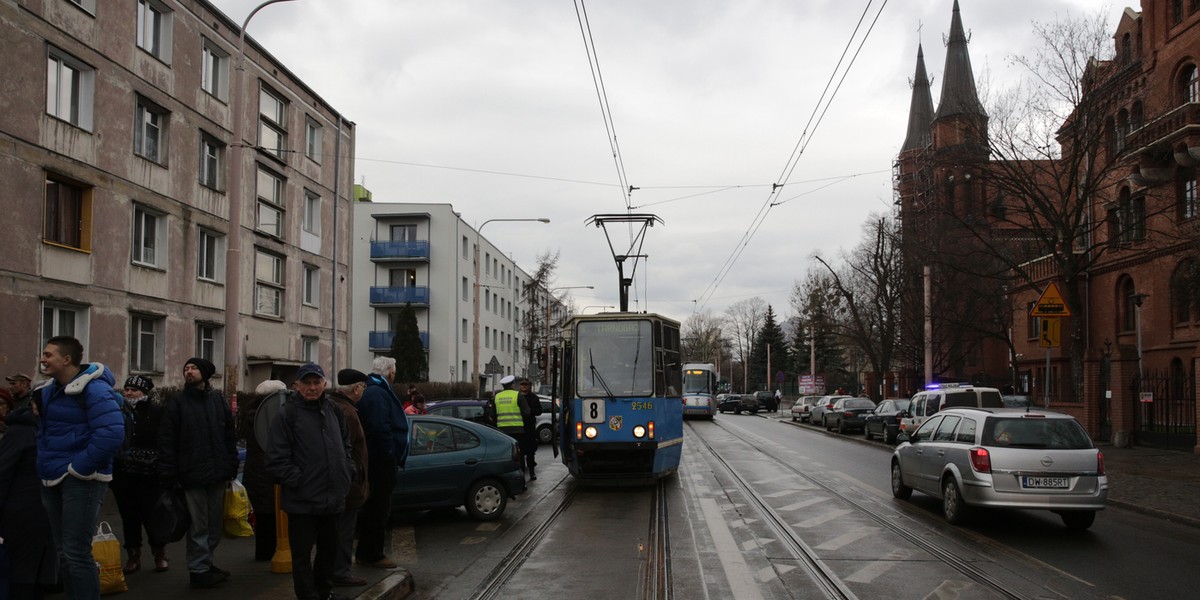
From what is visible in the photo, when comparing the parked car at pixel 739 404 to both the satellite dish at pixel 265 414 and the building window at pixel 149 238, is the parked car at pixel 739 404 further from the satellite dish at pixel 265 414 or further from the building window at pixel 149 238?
the satellite dish at pixel 265 414

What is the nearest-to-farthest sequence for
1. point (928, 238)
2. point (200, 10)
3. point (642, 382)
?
point (642, 382) < point (200, 10) < point (928, 238)

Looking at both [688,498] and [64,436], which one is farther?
[688,498]

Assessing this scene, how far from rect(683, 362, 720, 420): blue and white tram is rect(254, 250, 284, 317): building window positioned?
22054mm

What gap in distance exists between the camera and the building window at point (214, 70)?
928 inches

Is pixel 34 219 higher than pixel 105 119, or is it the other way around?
pixel 105 119

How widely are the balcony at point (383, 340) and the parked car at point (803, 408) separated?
22.2 m

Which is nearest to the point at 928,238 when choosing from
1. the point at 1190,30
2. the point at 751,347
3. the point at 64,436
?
the point at 1190,30

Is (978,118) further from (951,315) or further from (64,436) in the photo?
(64,436)

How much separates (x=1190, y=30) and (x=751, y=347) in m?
80.6

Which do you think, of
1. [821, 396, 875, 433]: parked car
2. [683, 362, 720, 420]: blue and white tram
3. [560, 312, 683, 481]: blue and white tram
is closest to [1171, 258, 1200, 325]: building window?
[560, 312, 683, 481]: blue and white tram

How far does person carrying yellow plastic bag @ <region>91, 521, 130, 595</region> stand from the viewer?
663 cm

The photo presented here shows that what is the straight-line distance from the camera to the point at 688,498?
13.6m

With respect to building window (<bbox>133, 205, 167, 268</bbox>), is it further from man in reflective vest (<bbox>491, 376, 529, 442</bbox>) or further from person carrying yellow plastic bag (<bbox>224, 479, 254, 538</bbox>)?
person carrying yellow plastic bag (<bbox>224, 479, 254, 538</bbox>)

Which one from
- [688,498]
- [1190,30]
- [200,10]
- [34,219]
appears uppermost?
[1190,30]
